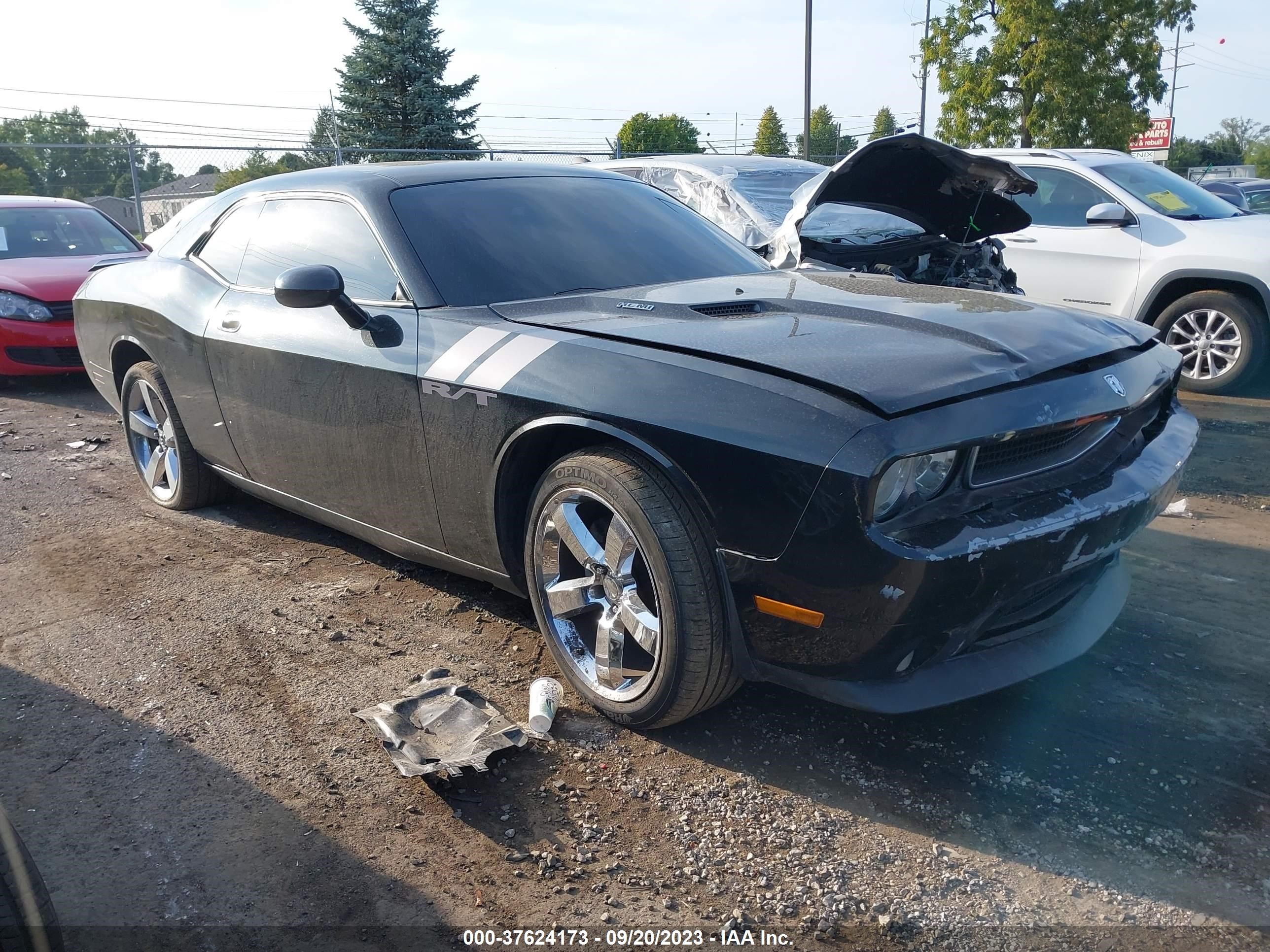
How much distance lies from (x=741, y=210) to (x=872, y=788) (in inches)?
223

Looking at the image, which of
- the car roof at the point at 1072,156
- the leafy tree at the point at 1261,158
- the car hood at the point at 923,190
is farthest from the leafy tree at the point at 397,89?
the leafy tree at the point at 1261,158

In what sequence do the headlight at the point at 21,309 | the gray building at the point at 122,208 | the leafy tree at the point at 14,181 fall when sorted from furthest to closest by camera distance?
1. the leafy tree at the point at 14,181
2. the gray building at the point at 122,208
3. the headlight at the point at 21,309

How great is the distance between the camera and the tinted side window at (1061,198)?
7297mm

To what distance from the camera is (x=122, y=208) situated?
1529 centimetres

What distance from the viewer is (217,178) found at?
20078mm

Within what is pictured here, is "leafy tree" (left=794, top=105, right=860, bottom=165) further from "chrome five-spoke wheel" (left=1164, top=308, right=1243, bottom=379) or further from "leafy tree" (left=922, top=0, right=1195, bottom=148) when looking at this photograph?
"chrome five-spoke wheel" (left=1164, top=308, right=1243, bottom=379)

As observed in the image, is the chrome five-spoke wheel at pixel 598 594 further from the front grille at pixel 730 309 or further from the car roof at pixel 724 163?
the car roof at pixel 724 163

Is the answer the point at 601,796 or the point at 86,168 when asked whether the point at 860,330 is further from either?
the point at 86,168

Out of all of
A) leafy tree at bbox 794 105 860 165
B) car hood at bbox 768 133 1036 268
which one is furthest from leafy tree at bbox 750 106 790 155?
car hood at bbox 768 133 1036 268

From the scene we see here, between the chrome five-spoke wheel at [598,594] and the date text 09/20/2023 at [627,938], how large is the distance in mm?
715

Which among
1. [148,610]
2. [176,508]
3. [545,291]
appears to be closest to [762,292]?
[545,291]

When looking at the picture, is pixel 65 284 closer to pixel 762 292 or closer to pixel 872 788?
pixel 762 292

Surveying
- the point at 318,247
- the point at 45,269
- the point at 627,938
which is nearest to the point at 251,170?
the point at 45,269

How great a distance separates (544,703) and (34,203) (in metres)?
8.57
